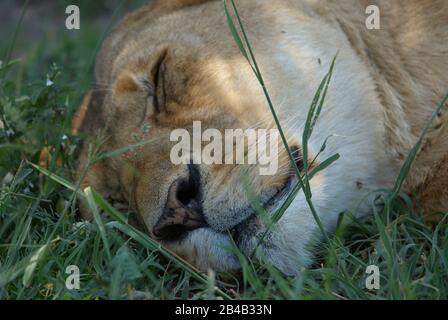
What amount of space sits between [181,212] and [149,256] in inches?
9.4

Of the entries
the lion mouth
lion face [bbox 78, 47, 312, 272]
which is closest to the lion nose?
lion face [bbox 78, 47, 312, 272]

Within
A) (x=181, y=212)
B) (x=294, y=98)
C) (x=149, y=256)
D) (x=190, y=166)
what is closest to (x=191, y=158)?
(x=190, y=166)

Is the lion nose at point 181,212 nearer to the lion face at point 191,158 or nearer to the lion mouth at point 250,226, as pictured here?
the lion face at point 191,158

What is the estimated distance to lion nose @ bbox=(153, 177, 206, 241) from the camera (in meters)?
2.33

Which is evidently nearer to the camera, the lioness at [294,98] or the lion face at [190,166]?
the lion face at [190,166]

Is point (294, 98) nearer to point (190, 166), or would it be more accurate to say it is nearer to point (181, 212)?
point (190, 166)

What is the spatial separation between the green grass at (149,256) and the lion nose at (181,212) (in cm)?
6

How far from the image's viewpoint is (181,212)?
2328mm

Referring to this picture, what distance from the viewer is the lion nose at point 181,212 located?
2326 mm

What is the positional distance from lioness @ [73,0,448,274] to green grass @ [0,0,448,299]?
9 centimetres

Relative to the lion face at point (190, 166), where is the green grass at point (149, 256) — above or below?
below

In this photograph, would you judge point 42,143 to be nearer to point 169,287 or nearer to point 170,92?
point 170,92

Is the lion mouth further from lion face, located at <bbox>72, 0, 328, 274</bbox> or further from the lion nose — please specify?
the lion nose

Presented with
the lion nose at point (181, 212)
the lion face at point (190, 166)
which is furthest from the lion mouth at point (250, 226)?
the lion nose at point (181, 212)
